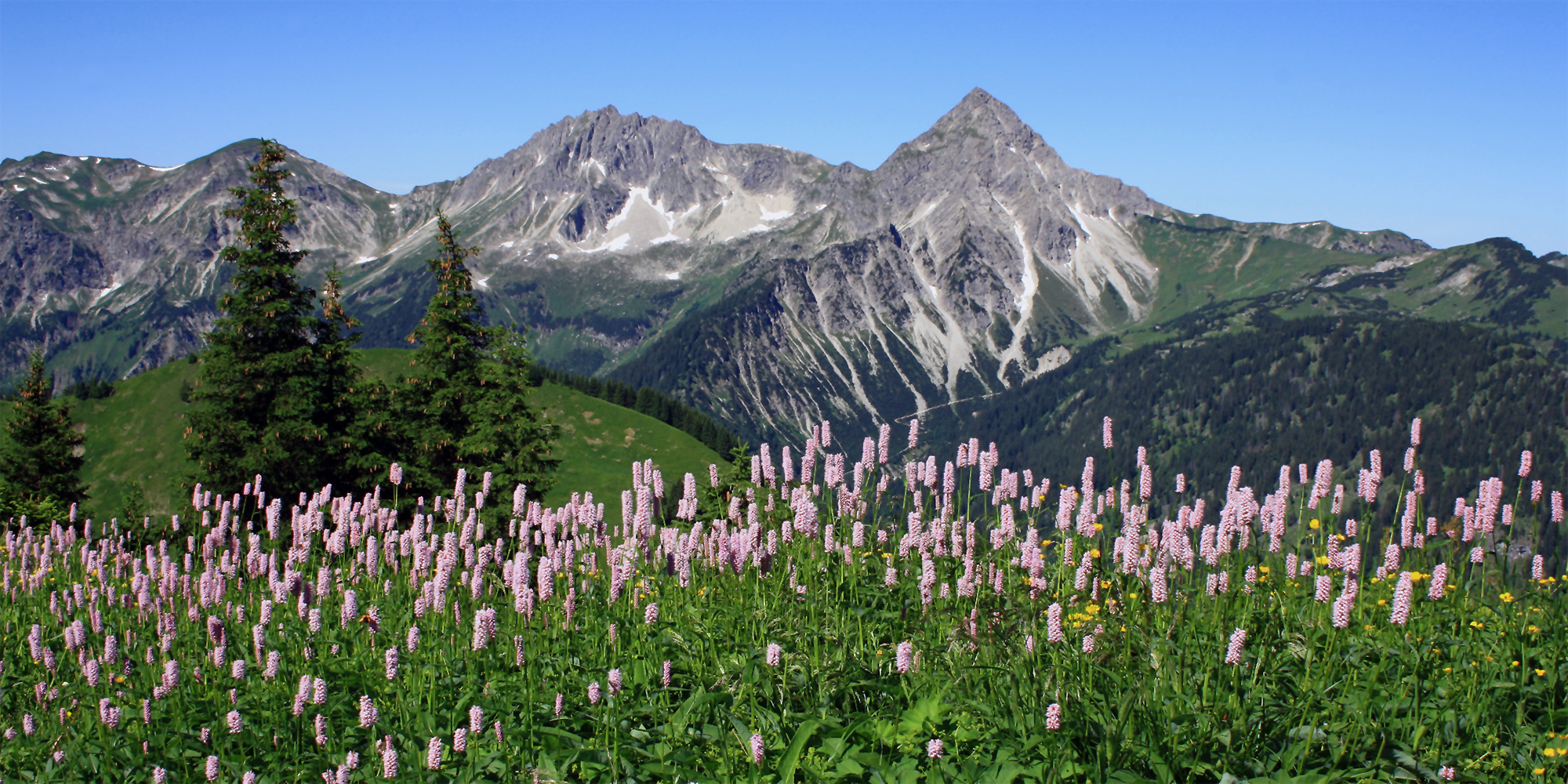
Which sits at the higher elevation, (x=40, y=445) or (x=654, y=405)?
(x=654, y=405)

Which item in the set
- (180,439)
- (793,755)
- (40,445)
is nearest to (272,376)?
(40,445)

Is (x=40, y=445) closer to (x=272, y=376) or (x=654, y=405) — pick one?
(x=272, y=376)

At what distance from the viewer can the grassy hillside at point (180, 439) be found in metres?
101

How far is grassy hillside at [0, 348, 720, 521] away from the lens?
10131cm

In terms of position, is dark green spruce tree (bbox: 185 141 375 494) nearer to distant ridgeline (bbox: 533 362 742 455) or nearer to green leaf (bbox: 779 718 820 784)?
green leaf (bbox: 779 718 820 784)

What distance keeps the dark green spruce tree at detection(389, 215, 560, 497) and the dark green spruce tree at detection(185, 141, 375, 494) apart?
96.2 inches

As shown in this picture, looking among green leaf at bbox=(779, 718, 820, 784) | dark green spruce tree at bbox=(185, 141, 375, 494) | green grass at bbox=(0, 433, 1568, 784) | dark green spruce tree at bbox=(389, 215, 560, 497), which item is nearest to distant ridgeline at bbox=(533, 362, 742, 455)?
dark green spruce tree at bbox=(389, 215, 560, 497)

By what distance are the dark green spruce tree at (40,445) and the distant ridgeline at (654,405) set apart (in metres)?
106

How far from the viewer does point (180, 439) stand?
105625 millimetres

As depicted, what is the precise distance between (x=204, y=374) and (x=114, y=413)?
89.7 metres

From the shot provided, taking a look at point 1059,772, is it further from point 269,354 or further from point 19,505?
point 269,354

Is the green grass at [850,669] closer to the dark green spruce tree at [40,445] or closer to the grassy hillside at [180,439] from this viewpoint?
the dark green spruce tree at [40,445]

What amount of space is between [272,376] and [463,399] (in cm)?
765

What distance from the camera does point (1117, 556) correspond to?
7758mm
